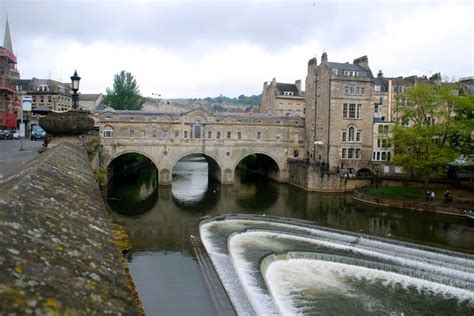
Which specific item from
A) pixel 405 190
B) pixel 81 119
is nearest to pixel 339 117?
pixel 405 190

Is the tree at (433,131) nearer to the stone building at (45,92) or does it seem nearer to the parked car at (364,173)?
the parked car at (364,173)

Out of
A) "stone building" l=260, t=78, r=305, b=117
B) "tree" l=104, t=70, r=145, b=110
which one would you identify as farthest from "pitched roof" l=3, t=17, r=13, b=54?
"stone building" l=260, t=78, r=305, b=117

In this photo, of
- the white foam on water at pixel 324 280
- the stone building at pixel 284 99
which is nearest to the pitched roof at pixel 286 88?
the stone building at pixel 284 99

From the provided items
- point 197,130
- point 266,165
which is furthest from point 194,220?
point 266,165

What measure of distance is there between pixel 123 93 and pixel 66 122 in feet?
202

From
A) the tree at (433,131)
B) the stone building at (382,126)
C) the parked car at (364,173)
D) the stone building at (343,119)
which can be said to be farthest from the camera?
the stone building at (343,119)

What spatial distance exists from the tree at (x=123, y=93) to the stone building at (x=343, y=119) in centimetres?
3535

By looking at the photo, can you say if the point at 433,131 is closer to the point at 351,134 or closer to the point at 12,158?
the point at 351,134

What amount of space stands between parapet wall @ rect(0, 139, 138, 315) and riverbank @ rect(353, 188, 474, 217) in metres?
36.7

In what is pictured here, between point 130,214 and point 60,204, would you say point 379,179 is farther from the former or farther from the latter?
point 60,204

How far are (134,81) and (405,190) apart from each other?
50731mm

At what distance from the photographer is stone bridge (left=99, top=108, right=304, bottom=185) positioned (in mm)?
46719

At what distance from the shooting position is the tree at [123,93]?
71188mm

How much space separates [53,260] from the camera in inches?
113
